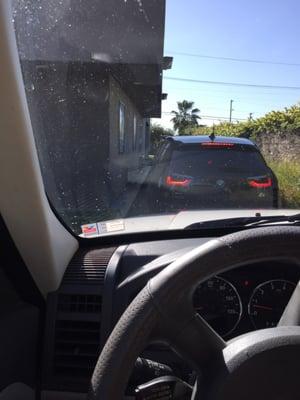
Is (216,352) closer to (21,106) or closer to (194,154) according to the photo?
(21,106)

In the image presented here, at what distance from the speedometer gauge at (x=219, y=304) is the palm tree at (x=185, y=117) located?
65.4 inches

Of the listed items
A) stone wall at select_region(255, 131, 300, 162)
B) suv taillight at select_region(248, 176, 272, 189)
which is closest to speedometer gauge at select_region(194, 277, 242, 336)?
suv taillight at select_region(248, 176, 272, 189)

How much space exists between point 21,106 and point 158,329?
1.17 meters

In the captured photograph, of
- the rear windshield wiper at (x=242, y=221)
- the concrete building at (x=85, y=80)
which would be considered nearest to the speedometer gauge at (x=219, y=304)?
the rear windshield wiper at (x=242, y=221)

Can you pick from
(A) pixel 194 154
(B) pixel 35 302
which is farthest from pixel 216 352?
(A) pixel 194 154

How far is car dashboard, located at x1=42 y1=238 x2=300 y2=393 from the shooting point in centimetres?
280

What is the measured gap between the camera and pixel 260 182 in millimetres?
4648

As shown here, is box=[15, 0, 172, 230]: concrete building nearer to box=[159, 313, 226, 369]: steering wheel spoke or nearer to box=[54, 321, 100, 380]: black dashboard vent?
box=[54, 321, 100, 380]: black dashboard vent

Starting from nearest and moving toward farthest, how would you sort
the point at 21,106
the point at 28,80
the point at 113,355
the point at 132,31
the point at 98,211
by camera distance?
the point at 113,355 → the point at 21,106 → the point at 28,80 → the point at 98,211 → the point at 132,31

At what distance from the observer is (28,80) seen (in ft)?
8.57

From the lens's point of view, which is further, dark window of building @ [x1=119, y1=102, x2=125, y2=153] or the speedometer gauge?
dark window of building @ [x1=119, y1=102, x2=125, y2=153]

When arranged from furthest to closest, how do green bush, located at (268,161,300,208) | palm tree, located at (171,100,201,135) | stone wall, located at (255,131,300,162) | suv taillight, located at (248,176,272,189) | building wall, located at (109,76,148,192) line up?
stone wall, located at (255,131,300,162) → building wall, located at (109,76,148,192) → suv taillight, located at (248,176,272,189) → palm tree, located at (171,100,201,135) → green bush, located at (268,161,300,208)

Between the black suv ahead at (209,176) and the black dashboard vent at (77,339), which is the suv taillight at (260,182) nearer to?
the black suv ahead at (209,176)

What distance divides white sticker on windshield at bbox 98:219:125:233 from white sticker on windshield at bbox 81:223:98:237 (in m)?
0.03
